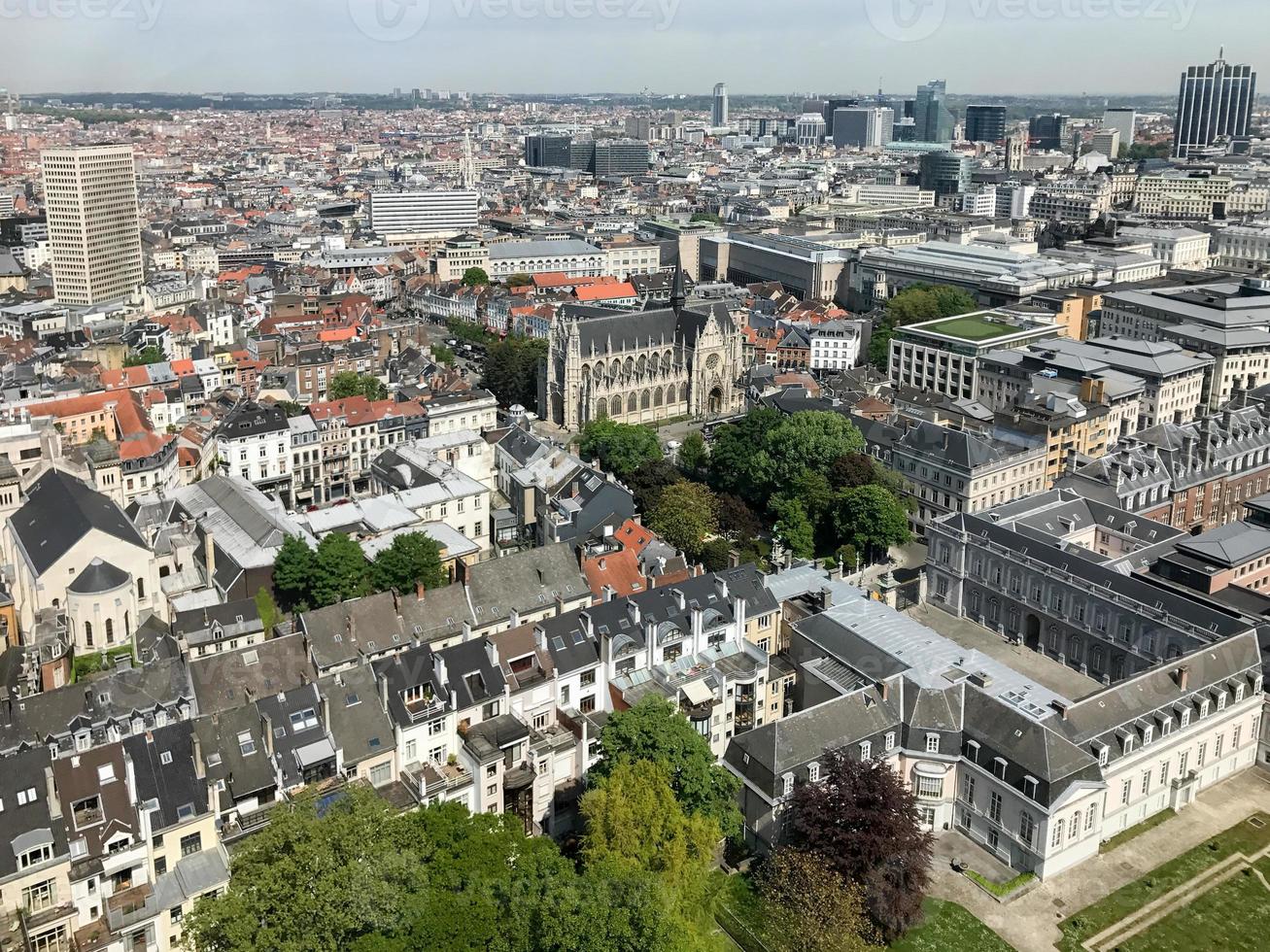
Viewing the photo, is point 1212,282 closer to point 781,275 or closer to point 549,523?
point 781,275

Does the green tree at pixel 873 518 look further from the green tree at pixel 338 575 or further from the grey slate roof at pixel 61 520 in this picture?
the grey slate roof at pixel 61 520

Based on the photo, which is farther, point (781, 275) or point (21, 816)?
point (781, 275)

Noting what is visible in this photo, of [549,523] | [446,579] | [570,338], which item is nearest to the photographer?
[446,579]

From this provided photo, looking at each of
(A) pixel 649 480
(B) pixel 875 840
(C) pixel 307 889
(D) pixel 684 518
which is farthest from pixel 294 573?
(B) pixel 875 840

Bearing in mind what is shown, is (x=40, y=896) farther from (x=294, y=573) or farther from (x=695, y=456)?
(x=695, y=456)

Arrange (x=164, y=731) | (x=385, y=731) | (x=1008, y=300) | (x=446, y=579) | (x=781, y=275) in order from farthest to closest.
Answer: (x=781, y=275) < (x=1008, y=300) < (x=446, y=579) < (x=385, y=731) < (x=164, y=731)

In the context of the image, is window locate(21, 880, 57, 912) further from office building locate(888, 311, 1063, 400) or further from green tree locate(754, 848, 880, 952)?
office building locate(888, 311, 1063, 400)

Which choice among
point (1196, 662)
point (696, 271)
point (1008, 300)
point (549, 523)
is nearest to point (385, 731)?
point (549, 523)
